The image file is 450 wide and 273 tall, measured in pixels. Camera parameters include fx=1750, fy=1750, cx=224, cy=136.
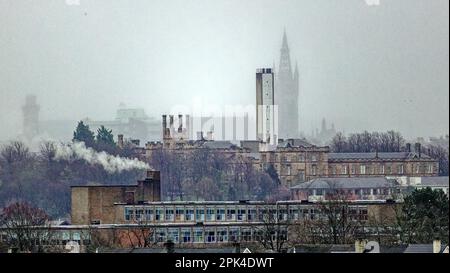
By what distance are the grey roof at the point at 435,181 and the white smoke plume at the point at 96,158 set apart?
5.01 metres

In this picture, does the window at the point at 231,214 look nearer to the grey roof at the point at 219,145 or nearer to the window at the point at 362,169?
the grey roof at the point at 219,145

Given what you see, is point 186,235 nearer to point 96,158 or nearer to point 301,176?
point 96,158

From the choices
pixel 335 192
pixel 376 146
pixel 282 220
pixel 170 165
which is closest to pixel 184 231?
pixel 282 220

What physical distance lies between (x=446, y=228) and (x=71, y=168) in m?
13.8

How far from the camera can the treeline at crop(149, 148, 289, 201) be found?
96.8 feet

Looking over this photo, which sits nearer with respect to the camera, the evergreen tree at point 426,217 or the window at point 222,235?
the evergreen tree at point 426,217

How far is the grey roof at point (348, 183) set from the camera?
102 feet

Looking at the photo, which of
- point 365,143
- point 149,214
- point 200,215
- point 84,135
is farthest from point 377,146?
point 149,214

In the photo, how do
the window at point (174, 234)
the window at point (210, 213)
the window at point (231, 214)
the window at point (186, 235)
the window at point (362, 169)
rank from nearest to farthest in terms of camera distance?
the window at point (186, 235)
the window at point (174, 234)
the window at point (231, 214)
the window at point (210, 213)
the window at point (362, 169)

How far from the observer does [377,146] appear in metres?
35.1

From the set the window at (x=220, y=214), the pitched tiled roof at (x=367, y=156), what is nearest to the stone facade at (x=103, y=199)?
the window at (x=220, y=214)

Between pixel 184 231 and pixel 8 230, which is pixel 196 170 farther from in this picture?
pixel 8 230

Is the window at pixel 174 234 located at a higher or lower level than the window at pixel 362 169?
lower

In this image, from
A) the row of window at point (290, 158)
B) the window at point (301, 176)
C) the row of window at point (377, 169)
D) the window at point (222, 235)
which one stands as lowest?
the window at point (222, 235)
